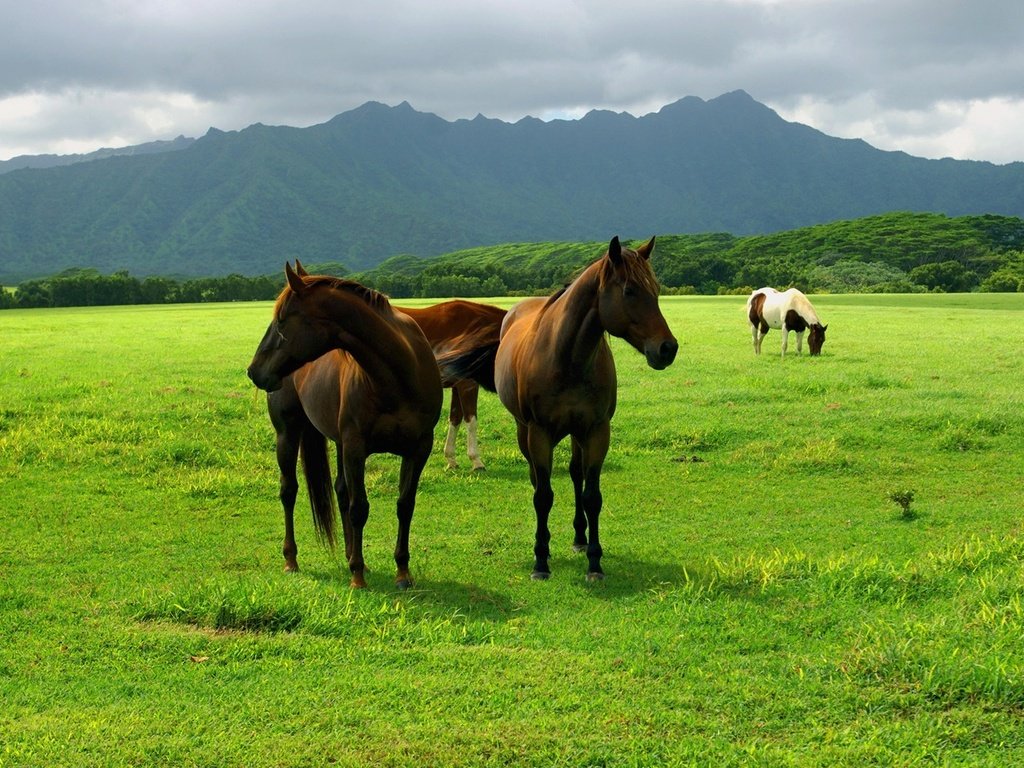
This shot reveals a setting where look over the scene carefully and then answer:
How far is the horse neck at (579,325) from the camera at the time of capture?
7.09 metres

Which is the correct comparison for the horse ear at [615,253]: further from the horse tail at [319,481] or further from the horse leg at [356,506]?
the horse tail at [319,481]

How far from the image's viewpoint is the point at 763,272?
88312mm

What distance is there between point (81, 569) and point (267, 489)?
3386 millimetres

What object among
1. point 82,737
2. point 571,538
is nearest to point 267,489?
Answer: point 571,538

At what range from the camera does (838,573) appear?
652 cm

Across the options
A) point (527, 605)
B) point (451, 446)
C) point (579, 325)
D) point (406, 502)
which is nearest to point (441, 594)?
point (527, 605)

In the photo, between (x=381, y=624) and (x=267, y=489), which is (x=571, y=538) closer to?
(x=381, y=624)

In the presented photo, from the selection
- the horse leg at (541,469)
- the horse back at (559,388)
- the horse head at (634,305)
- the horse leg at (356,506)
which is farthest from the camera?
the horse leg at (541,469)

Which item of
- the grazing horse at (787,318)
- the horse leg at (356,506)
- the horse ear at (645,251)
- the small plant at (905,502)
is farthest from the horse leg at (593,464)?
the grazing horse at (787,318)

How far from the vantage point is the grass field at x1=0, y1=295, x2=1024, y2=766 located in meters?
4.36

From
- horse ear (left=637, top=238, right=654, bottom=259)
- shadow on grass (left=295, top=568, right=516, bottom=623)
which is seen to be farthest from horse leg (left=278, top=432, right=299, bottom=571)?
horse ear (left=637, top=238, right=654, bottom=259)

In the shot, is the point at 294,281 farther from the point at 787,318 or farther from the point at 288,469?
the point at 787,318

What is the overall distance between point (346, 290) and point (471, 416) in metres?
5.97

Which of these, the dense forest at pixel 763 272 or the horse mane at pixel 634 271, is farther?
the dense forest at pixel 763 272
